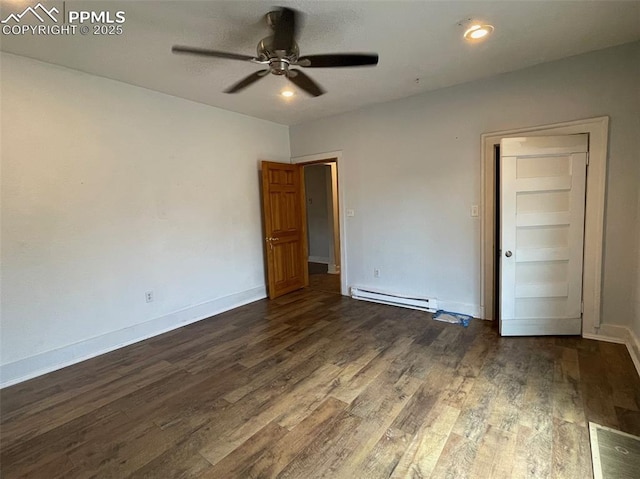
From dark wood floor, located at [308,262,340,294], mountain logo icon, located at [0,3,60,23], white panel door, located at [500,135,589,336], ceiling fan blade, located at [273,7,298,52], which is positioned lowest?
dark wood floor, located at [308,262,340,294]

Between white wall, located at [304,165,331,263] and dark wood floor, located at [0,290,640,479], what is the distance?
399cm

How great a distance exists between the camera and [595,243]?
291cm

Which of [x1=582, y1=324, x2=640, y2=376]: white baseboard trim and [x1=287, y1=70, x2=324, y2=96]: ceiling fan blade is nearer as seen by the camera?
[x1=582, y1=324, x2=640, y2=376]: white baseboard trim

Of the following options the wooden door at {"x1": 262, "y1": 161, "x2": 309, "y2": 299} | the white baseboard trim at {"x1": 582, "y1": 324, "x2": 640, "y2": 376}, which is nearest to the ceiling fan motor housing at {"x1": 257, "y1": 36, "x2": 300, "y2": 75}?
the wooden door at {"x1": 262, "y1": 161, "x2": 309, "y2": 299}

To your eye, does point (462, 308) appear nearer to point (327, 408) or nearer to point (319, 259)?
point (327, 408)

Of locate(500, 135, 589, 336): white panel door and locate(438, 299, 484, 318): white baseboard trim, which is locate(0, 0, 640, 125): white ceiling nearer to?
locate(500, 135, 589, 336): white panel door

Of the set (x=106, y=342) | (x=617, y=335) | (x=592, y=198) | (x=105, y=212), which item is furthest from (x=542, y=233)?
(x=106, y=342)

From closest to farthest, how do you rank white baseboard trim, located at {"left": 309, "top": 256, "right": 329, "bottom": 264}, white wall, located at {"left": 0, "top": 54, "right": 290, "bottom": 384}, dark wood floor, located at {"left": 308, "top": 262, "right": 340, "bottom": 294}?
white wall, located at {"left": 0, "top": 54, "right": 290, "bottom": 384}, dark wood floor, located at {"left": 308, "top": 262, "right": 340, "bottom": 294}, white baseboard trim, located at {"left": 309, "top": 256, "right": 329, "bottom": 264}

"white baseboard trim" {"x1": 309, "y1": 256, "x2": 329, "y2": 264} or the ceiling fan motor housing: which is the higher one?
the ceiling fan motor housing

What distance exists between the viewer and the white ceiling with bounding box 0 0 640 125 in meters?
2.07

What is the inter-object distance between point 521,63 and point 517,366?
276cm

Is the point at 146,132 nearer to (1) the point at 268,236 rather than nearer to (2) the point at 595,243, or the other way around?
Answer: (1) the point at 268,236

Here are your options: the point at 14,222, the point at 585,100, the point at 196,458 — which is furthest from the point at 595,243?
the point at 14,222

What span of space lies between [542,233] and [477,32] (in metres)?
1.89
